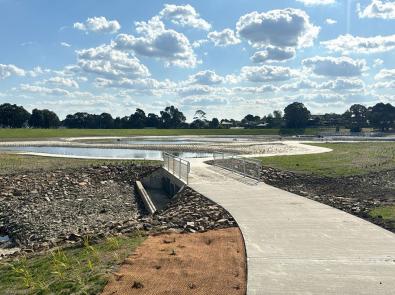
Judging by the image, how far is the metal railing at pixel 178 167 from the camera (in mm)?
21191

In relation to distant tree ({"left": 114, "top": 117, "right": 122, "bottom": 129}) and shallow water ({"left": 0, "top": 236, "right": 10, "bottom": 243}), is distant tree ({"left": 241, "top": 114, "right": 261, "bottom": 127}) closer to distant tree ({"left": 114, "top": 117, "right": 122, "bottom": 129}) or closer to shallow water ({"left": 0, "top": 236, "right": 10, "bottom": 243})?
distant tree ({"left": 114, "top": 117, "right": 122, "bottom": 129})

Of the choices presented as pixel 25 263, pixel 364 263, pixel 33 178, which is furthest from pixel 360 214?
pixel 33 178

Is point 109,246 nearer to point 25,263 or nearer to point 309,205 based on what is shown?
point 25,263

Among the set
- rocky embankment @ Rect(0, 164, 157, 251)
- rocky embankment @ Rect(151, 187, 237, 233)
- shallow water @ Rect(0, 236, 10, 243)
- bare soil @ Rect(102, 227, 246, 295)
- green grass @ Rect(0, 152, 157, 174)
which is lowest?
shallow water @ Rect(0, 236, 10, 243)

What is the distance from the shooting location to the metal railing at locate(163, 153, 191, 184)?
69.5ft

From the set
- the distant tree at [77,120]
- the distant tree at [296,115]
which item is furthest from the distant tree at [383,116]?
the distant tree at [77,120]

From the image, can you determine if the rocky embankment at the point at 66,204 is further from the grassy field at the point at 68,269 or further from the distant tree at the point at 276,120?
the distant tree at the point at 276,120

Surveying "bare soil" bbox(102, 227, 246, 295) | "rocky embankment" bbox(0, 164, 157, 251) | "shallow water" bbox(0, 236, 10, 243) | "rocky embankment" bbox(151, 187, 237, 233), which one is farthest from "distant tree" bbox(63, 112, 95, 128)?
"bare soil" bbox(102, 227, 246, 295)

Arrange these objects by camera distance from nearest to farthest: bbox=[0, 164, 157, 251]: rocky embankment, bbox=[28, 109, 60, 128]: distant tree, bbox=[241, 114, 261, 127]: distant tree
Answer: bbox=[0, 164, 157, 251]: rocky embankment
bbox=[28, 109, 60, 128]: distant tree
bbox=[241, 114, 261, 127]: distant tree

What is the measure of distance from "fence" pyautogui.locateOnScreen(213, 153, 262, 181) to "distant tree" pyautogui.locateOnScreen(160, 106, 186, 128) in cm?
12636

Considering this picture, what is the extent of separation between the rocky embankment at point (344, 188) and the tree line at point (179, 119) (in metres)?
107

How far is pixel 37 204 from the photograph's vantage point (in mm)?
19328

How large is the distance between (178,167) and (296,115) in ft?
370

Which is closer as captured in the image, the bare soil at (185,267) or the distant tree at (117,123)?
the bare soil at (185,267)
